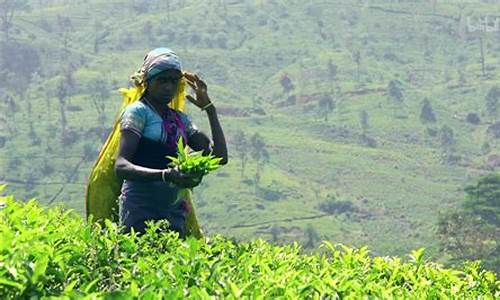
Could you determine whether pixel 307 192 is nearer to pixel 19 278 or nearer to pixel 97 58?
pixel 97 58

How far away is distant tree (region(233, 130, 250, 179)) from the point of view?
10475 centimetres

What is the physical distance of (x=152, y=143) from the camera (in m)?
4.62

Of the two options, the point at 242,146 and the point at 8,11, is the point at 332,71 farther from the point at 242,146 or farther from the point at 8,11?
the point at 8,11

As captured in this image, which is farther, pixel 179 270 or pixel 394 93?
pixel 394 93

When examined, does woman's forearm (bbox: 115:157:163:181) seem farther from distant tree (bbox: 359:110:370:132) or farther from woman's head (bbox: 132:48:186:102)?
distant tree (bbox: 359:110:370:132)

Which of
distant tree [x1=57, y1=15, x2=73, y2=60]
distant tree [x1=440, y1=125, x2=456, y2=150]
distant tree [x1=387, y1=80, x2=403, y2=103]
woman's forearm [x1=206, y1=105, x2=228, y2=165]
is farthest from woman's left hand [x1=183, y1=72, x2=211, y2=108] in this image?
distant tree [x1=57, y1=15, x2=73, y2=60]

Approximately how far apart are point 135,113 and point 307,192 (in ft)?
313

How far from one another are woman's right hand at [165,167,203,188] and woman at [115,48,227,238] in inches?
15.7

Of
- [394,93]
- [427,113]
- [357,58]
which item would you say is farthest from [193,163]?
[357,58]

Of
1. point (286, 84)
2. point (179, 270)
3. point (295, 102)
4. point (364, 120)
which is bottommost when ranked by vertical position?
point (364, 120)

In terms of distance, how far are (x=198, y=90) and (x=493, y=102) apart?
400 feet

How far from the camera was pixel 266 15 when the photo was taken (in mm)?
167625

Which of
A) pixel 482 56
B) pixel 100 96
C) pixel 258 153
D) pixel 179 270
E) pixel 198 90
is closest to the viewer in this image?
pixel 179 270

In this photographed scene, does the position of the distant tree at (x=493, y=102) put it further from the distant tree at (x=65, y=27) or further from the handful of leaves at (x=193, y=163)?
the handful of leaves at (x=193, y=163)
